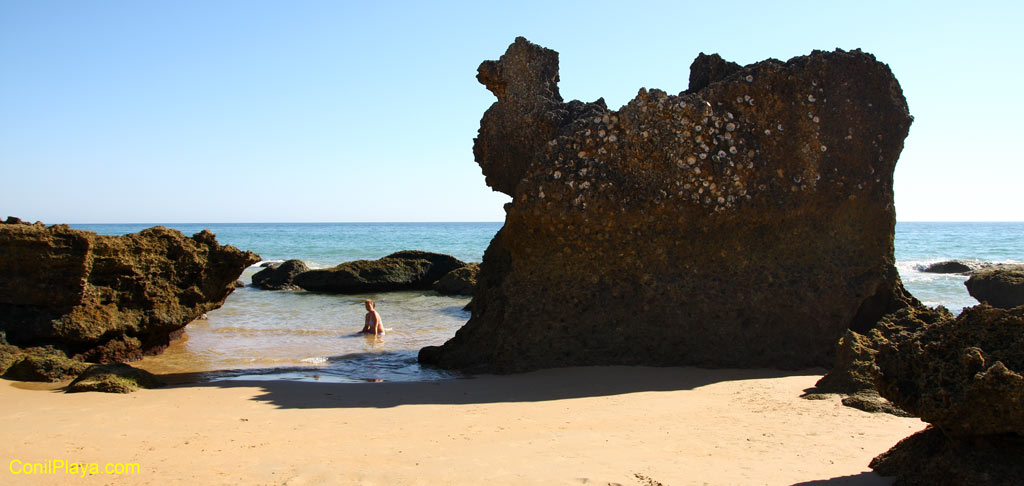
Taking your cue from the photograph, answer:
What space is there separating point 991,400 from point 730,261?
4.47 metres

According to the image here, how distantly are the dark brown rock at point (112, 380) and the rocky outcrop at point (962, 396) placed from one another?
260 inches

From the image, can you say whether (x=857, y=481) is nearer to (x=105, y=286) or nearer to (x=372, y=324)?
(x=105, y=286)

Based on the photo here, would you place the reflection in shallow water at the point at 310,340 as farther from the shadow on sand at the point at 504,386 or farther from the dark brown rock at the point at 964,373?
the dark brown rock at the point at 964,373

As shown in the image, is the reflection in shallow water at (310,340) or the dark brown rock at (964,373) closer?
the dark brown rock at (964,373)

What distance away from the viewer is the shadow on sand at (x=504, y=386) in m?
6.52

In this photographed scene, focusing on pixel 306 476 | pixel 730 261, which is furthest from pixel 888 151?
pixel 306 476

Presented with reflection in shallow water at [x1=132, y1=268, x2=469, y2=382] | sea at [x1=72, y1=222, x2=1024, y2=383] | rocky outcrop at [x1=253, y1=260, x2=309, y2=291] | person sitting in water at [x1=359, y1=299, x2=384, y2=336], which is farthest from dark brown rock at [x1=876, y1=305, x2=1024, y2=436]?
rocky outcrop at [x1=253, y1=260, x2=309, y2=291]

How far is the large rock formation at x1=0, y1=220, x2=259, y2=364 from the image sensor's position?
8.04 meters

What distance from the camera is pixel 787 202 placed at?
25.6 feet

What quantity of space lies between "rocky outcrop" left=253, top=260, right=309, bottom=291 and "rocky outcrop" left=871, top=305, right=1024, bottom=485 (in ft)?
63.5

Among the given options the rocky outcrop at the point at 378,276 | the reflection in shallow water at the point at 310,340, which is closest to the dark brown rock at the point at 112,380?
the reflection in shallow water at the point at 310,340

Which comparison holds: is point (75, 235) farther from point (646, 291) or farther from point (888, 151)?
point (888, 151)

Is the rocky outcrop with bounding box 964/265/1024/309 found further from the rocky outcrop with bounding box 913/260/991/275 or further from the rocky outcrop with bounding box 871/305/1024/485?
the rocky outcrop with bounding box 913/260/991/275

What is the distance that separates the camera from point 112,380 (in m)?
7.03
